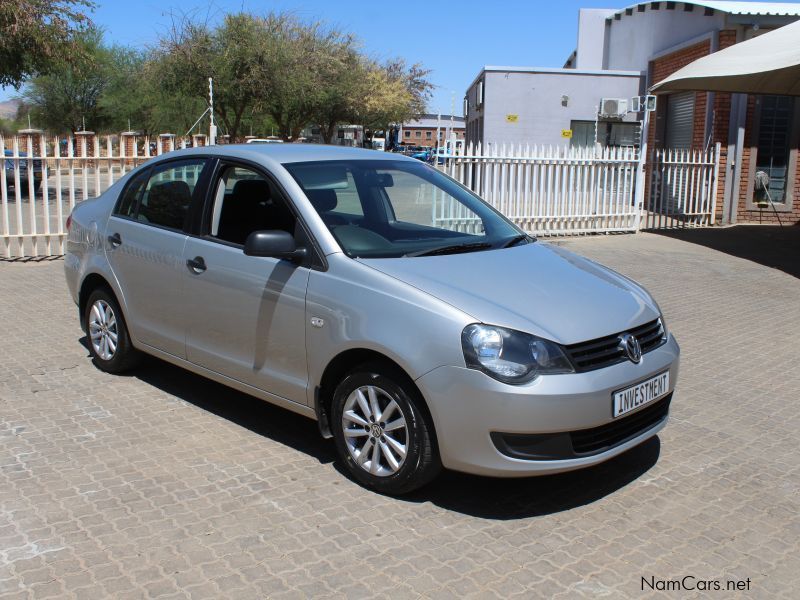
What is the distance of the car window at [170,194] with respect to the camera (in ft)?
17.4

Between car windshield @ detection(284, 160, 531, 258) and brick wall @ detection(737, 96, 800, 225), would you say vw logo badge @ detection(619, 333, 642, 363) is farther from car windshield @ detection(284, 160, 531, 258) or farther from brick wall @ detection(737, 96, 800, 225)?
brick wall @ detection(737, 96, 800, 225)

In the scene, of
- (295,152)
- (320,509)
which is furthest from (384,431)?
→ (295,152)

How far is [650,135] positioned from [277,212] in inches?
736

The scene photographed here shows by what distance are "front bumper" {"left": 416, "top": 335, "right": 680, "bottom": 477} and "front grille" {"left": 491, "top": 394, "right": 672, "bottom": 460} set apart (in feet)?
0.04

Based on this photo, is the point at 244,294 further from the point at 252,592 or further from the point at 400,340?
the point at 252,592

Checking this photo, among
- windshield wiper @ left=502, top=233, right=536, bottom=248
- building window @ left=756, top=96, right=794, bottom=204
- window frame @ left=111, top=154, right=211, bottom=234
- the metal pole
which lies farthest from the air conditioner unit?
window frame @ left=111, top=154, right=211, bottom=234

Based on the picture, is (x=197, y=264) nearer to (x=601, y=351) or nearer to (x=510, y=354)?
(x=510, y=354)

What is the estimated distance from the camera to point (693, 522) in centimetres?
395

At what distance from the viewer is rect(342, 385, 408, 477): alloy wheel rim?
157 inches

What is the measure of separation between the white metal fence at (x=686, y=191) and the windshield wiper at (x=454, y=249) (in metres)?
12.9

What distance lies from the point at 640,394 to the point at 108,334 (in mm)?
3934

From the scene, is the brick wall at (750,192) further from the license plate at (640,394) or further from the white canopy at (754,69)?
the license plate at (640,394)

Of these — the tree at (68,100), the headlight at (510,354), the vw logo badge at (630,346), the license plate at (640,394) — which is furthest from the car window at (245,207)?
the tree at (68,100)

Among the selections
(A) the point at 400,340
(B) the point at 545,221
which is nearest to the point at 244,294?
(A) the point at 400,340
